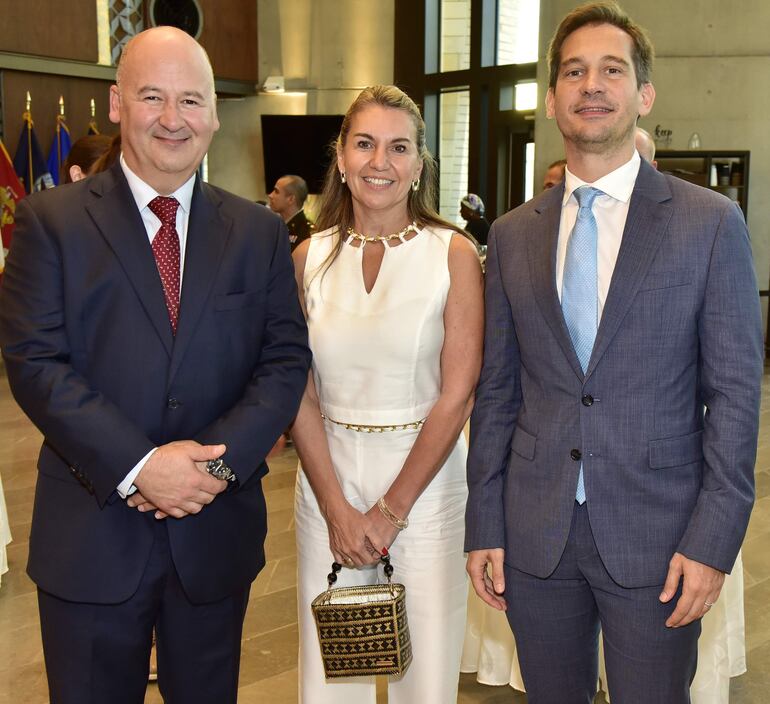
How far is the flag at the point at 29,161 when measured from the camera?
11.1m

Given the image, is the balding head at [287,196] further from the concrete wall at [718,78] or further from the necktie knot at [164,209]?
the necktie knot at [164,209]

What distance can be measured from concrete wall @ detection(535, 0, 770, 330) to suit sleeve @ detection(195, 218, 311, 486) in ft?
29.6

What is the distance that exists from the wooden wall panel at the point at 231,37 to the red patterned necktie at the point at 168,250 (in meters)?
12.0

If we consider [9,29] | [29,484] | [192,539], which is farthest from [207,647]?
[9,29]

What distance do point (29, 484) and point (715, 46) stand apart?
8.67 m

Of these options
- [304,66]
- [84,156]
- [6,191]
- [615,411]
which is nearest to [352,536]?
[615,411]

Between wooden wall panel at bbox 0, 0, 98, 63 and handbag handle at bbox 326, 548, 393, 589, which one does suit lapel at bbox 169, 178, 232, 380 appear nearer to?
handbag handle at bbox 326, 548, 393, 589

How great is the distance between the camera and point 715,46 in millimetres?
10164

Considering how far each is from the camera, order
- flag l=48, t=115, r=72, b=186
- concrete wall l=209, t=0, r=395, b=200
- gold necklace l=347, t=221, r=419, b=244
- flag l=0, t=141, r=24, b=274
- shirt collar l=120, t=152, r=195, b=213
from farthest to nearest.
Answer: concrete wall l=209, t=0, r=395, b=200, flag l=48, t=115, r=72, b=186, flag l=0, t=141, r=24, b=274, gold necklace l=347, t=221, r=419, b=244, shirt collar l=120, t=152, r=195, b=213

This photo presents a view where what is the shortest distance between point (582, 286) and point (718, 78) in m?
9.38

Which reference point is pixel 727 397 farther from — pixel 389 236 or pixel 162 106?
pixel 162 106

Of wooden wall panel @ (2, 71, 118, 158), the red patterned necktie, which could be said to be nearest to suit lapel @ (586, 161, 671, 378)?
the red patterned necktie

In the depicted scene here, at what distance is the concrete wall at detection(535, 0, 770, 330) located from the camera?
33.0 feet

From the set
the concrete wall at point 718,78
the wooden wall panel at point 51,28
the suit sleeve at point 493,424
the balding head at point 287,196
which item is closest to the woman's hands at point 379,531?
the suit sleeve at point 493,424
